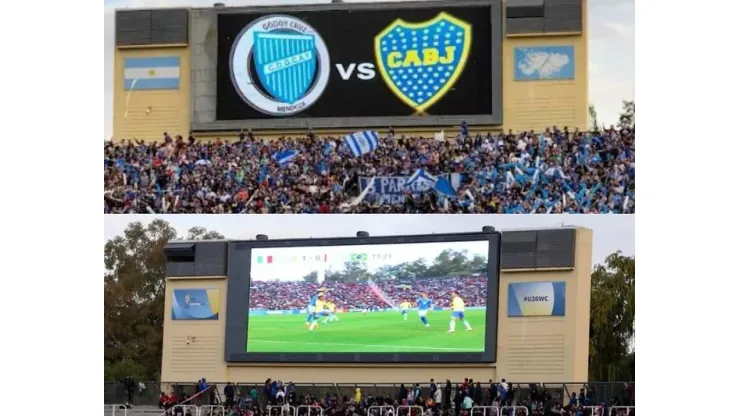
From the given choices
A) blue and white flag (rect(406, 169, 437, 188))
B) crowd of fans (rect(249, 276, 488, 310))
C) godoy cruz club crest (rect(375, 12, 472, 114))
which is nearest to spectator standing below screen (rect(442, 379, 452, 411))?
crowd of fans (rect(249, 276, 488, 310))

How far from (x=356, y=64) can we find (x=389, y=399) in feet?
23.1

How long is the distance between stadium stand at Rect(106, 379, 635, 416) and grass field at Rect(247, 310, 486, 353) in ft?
2.20

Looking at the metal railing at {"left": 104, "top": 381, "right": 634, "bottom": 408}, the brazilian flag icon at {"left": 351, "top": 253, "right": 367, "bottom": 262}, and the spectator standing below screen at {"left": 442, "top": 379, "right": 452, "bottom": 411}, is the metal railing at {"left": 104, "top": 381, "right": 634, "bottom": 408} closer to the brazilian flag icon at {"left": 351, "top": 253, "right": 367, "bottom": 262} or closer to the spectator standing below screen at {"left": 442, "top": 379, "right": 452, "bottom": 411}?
the spectator standing below screen at {"left": 442, "top": 379, "right": 452, "bottom": 411}

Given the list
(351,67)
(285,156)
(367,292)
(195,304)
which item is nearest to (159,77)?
(285,156)

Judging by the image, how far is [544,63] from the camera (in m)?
26.9

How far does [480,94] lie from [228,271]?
5.72 meters

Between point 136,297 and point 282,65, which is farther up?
point 282,65

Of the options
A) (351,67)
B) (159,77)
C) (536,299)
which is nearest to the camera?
(536,299)

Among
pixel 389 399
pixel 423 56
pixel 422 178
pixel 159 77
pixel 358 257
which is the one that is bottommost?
pixel 389 399

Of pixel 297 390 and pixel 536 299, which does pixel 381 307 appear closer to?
pixel 297 390

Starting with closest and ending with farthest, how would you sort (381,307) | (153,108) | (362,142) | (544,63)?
(381,307) → (362,142) → (544,63) → (153,108)

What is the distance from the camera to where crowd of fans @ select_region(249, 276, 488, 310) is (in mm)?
24766

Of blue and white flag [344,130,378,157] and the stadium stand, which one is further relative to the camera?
blue and white flag [344,130,378,157]

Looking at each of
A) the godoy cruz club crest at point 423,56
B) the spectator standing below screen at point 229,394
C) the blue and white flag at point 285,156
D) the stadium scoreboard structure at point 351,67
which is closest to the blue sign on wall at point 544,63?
the stadium scoreboard structure at point 351,67
